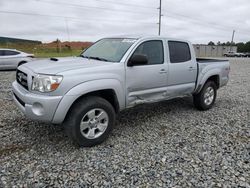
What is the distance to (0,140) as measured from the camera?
12.2 ft

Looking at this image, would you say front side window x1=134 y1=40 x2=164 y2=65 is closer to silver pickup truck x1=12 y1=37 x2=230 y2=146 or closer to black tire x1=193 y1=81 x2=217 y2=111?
silver pickup truck x1=12 y1=37 x2=230 y2=146

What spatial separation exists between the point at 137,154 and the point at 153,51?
2.08 meters

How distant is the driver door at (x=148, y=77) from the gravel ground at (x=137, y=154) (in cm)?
67

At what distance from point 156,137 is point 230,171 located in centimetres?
137

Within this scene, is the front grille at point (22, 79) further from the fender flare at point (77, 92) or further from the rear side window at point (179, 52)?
the rear side window at point (179, 52)

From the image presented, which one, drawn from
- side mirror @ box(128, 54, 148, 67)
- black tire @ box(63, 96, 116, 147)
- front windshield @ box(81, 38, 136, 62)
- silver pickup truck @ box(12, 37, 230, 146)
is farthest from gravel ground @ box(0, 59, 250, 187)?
front windshield @ box(81, 38, 136, 62)

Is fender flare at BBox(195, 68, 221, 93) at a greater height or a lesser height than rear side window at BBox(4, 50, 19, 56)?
lesser

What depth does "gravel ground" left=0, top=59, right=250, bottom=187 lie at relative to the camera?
9.14 ft

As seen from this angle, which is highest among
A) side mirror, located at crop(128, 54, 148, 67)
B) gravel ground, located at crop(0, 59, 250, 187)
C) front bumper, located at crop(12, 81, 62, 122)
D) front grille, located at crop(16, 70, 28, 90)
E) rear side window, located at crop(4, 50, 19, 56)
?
rear side window, located at crop(4, 50, 19, 56)

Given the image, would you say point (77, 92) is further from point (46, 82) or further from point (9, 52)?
point (9, 52)

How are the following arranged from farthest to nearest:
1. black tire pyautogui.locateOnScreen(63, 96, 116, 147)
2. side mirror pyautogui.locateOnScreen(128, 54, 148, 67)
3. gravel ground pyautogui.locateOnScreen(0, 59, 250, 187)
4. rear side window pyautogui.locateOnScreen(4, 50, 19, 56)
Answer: rear side window pyautogui.locateOnScreen(4, 50, 19, 56) → side mirror pyautogui.locateOnScreen(128, 54, 148, 67) → black tire pyautogui.locateOnScreen(63, 96, 116, 147) → gravel ground pyautogui.locateOnScreen(0, 59, 250, 187)

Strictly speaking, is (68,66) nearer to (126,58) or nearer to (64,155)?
(126,58)

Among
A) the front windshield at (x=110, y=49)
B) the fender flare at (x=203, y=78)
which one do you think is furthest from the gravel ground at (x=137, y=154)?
the front windshield at (x=110, y=49)

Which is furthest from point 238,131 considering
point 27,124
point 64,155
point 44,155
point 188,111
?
point 27,124
